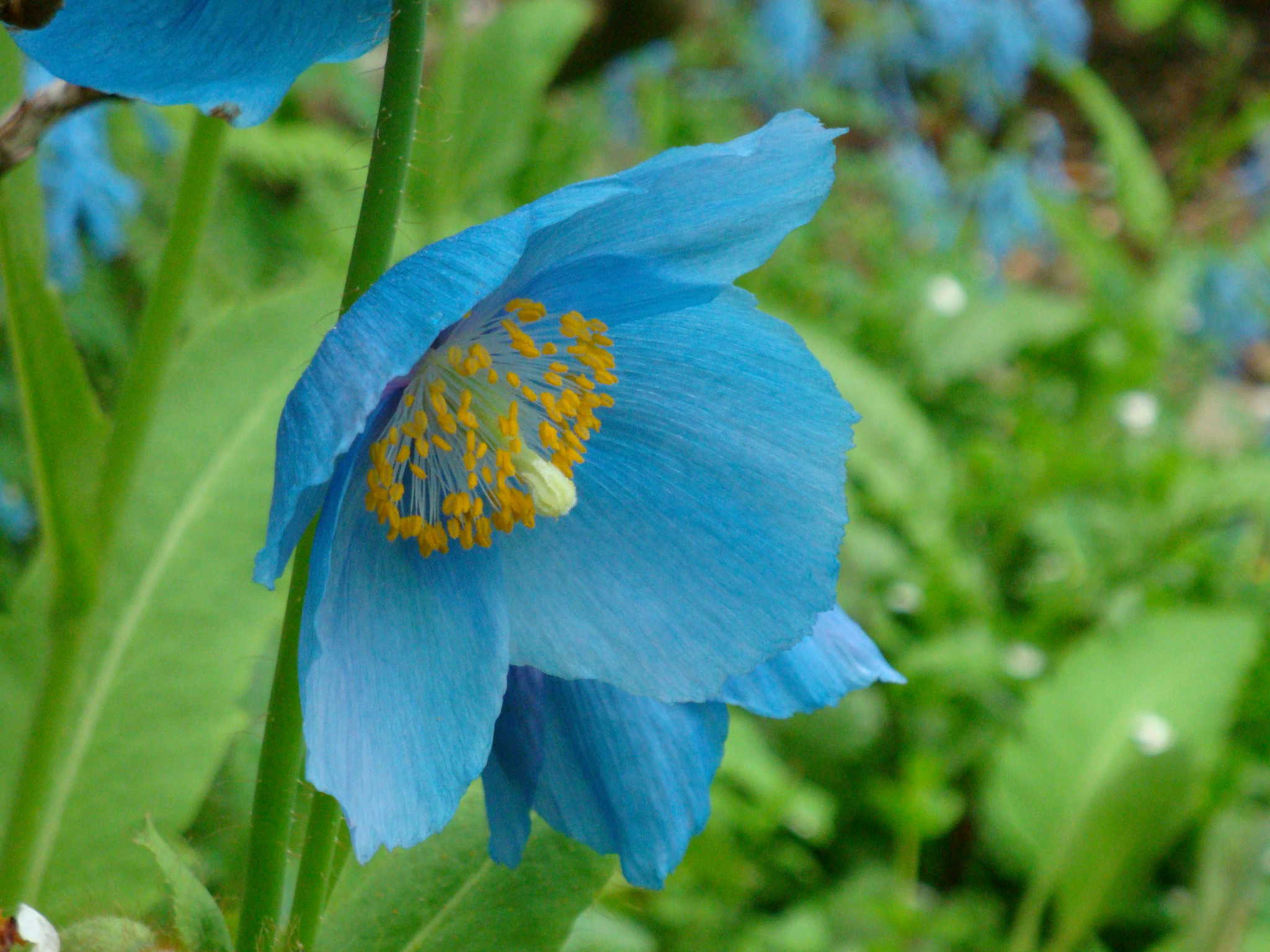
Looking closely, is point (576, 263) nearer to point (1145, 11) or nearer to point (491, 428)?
point (491, 428)

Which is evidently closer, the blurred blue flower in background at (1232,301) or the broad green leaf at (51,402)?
the broad green leaf at (51,402)

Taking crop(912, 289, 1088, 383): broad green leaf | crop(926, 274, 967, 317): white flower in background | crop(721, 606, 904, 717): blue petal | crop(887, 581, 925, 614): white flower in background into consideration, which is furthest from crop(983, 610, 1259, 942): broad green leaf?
crop(721, 606, 904, 717): blue petal

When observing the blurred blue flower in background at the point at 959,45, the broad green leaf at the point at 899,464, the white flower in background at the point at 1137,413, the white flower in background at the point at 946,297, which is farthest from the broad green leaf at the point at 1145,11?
the broad green leaf at the point at 899,464

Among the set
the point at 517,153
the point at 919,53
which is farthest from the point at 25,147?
the point at 919,53

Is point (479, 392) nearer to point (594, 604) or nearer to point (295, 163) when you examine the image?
point (594, 604)

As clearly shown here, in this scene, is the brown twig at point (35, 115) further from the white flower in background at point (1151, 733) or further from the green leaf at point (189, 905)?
the white flower in background at point (1151, 733)

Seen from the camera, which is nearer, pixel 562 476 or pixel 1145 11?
pixel 562 476

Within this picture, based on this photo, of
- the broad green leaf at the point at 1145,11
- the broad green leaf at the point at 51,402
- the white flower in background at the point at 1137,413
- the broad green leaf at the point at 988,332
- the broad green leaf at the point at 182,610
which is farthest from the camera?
the broad green leaf at the point at 1145,11

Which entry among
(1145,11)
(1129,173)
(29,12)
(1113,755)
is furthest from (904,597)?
(1145,11)
